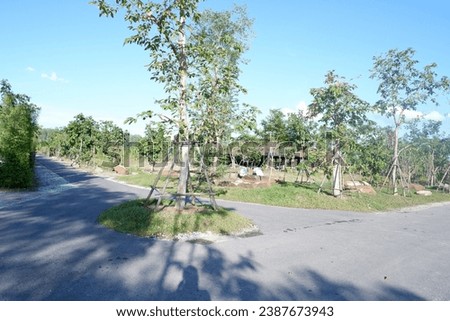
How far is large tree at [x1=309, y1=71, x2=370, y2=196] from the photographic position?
1694cm

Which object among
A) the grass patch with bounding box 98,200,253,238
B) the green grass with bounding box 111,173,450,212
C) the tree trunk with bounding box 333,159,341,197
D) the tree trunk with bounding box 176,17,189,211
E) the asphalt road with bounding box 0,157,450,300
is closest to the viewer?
the asphalt road with bounding box 0,157,450,300

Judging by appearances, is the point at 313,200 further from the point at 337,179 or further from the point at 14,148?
the point at 14,148

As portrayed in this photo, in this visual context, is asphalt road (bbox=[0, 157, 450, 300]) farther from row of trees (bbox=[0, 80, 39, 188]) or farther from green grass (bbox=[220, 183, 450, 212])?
row of trees (bbox=[0, 80, 39, 188])

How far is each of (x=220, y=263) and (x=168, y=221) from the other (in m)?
3.03

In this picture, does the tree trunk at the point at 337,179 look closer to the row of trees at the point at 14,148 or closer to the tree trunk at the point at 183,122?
the tree trunk at the point at 183,122

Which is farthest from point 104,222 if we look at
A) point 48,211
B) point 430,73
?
point 430,73

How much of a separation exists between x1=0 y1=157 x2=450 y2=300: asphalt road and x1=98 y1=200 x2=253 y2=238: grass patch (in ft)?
1.59

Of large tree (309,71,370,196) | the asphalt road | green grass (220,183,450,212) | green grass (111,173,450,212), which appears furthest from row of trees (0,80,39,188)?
large tree (309,71,370,196)

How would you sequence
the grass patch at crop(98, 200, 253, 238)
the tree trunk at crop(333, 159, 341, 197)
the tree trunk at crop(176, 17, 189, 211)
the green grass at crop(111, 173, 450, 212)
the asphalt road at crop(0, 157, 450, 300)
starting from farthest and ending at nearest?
the tree trunk at crop(333, 159, 341, 197), the green grass at crop(111, 173, 450, 212), the tree trunk at crop(176, 17, 189, 211), the grass patch at crop(98, 200, 253, 238), the asphalt road at crop(0, 157, 450, 300)

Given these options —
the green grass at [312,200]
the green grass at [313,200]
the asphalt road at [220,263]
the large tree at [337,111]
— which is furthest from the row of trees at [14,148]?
the large tree at [337,111]

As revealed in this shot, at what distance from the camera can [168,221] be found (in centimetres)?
879

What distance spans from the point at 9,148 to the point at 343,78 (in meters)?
19.4

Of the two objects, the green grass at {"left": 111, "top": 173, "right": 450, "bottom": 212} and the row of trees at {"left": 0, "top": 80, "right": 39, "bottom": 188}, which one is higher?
the row of trees at {"left": 0, "top": 80, "right": 39, "bottom": 188}

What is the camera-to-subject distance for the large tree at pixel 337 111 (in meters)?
16.9
